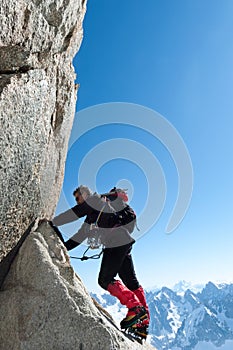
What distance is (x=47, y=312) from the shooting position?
24.6 ft

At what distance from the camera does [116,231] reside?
9906 mm

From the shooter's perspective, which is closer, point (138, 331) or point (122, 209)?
point (138, 331)

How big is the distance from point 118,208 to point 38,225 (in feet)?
7.44

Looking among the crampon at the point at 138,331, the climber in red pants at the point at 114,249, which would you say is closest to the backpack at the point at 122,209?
the climber in red pants at the point at 114,249

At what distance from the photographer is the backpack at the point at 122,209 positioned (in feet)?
33.1

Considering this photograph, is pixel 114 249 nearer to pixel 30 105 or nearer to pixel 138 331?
pixel 138 331

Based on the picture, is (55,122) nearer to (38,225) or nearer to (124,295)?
(38,225)

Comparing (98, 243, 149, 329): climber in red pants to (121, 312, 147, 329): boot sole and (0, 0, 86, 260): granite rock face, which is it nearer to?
(121, 312, 147, 329): boot sole

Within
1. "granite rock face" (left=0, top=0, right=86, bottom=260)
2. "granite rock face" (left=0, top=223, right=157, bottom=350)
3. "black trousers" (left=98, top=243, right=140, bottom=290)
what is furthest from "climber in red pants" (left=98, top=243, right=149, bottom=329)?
"granite rock face" (left=0, top=0, right=86, bottom=260)

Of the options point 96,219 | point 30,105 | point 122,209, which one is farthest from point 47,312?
point 30,105

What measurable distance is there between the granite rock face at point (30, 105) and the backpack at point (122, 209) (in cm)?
186

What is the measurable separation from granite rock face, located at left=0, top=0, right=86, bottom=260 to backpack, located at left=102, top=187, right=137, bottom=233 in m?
1.86

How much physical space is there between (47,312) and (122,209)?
3681 millimetres

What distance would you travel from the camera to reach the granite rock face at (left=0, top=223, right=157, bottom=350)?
7246mm
